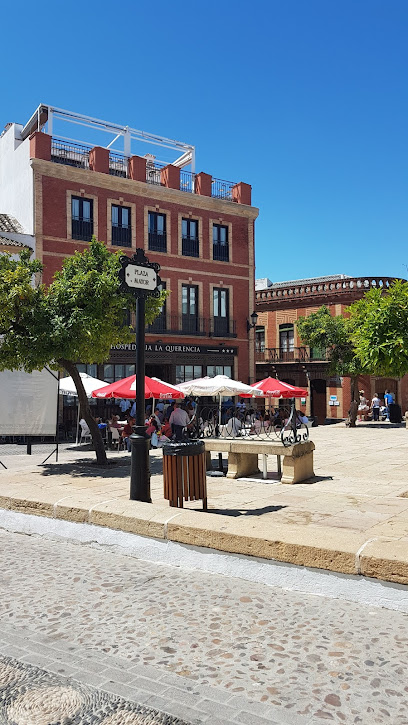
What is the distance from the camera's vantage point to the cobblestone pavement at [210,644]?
309 cm

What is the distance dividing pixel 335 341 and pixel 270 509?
20.4 meters

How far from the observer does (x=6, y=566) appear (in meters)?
5.69

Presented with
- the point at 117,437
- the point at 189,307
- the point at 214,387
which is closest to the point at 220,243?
the point at 189,307

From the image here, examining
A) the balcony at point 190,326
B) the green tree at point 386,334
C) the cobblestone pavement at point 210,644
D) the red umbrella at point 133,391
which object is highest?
the balcony at point 190,326

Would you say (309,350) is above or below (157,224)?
below

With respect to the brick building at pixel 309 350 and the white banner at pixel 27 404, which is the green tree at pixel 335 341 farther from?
the white banner at pixel 27 404

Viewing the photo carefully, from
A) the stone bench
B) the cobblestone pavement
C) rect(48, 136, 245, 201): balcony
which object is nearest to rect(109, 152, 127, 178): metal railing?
rect(48, 136, 245, 201): balcony

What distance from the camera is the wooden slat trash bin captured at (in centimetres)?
693

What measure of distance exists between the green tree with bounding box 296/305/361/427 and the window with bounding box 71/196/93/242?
414 inches

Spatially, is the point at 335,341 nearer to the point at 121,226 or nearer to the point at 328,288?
the point at 328,288

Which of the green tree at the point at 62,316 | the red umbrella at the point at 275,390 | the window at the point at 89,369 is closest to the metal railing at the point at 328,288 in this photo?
the window at the point at 89,369

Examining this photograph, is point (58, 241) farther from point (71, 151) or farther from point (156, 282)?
point (156, 282)

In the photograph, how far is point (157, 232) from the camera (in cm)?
2817

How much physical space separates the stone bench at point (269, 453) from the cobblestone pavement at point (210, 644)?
4631mm
